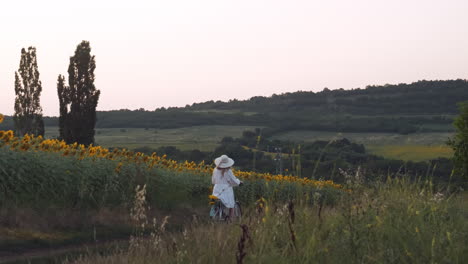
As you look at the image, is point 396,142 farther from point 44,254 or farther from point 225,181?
point 44,254

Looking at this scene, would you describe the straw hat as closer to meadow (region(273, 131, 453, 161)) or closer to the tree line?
→ the tree line

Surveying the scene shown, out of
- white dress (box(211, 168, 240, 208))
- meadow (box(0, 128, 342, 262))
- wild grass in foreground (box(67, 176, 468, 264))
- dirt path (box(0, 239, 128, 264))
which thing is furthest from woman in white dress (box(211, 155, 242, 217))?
wild grass in foreground (box(67, 176, 468, 264))

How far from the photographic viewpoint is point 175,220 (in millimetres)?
15117

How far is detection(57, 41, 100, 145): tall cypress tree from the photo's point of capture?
112 feet

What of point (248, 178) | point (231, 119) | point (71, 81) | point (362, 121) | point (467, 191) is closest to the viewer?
point (467, 191)

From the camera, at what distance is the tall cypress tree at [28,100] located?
36469 mm

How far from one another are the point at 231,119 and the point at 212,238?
133789 millimetres

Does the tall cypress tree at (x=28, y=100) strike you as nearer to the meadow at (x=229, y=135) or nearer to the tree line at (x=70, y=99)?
the tree line at (x=70, y=99)

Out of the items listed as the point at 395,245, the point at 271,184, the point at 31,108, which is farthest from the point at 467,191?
the point at 31,108

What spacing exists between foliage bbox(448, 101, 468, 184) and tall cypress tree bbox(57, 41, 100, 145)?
62.8 feet

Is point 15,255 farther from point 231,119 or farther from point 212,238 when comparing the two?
point 231,119

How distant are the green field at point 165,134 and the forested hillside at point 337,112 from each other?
15.3 feet

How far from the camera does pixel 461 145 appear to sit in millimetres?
23484

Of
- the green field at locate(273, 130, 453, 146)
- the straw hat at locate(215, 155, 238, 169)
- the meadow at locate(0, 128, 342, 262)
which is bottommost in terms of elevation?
the green field at locate(273, 130, 453, 146)
